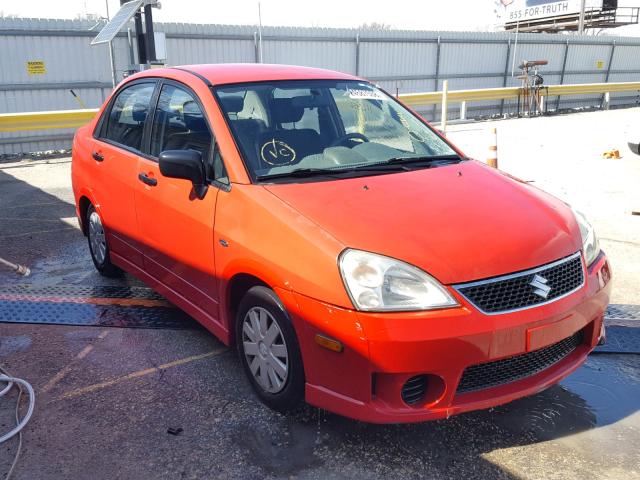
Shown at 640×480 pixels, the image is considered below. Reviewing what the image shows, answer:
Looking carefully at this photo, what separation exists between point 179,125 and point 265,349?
1643mm

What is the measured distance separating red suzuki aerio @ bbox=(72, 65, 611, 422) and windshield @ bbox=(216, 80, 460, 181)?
1cm

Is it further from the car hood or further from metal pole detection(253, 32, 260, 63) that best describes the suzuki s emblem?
metal pole detection(253, 32, 260, 63)

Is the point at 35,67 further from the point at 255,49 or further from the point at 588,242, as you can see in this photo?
the point at 588,242

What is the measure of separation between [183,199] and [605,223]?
5.17 m

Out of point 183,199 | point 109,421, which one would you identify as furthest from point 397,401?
point 183,199

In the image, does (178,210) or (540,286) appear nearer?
(540,286)

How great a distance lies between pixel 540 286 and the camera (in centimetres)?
257

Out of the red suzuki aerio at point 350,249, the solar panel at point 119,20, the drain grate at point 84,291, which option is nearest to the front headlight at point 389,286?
the red suzuki aerio at point 350,249

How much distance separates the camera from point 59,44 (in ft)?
46.9

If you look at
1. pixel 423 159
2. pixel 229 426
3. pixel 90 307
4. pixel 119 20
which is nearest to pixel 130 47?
pixel 119 20

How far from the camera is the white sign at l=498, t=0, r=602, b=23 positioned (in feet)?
124

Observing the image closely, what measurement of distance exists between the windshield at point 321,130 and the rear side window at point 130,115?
0.92m

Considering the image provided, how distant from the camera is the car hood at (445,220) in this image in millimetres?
2508

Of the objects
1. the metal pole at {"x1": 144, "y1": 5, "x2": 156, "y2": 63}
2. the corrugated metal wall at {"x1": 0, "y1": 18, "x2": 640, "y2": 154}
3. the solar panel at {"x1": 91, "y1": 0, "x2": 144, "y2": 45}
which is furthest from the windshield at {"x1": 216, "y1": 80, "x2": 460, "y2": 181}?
the corrugated metal wall at {"x1": 0, "y1": 18, "x2": 640, "y2": 154}
